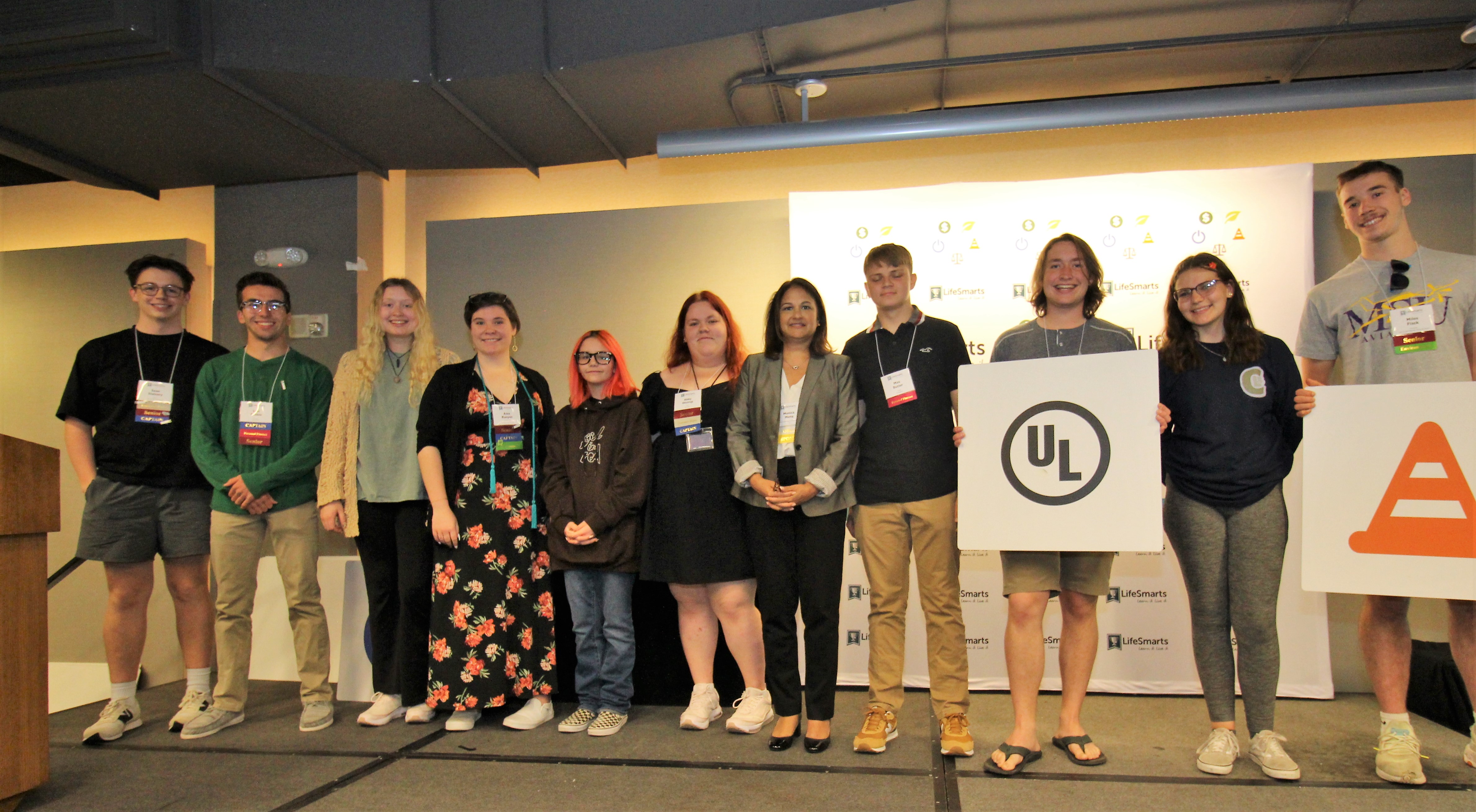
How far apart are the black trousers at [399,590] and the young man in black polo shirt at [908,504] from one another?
65.0 inches

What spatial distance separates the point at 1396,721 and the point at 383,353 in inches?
143

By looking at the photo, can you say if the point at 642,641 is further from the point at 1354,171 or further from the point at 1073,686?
the point at 1354,171

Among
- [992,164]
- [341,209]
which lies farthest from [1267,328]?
[341,209]

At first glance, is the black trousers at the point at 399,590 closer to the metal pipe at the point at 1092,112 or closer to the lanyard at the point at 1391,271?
the metal pipe at the point at 1092,112

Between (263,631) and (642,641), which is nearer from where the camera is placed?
(642,641)

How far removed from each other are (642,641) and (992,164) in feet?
9.87

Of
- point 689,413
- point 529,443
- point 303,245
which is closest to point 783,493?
point 689,413

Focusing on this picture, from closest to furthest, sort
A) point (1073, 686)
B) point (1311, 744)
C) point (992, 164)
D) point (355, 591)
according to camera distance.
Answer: point (1073, 686), point (1311, 744), point (355, 591), point (992, 164)

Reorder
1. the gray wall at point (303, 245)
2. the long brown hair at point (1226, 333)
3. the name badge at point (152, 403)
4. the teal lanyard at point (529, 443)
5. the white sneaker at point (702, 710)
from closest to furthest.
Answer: the long brown hair at point (1226, 333) < the white sneaker at point (702, 710) < the teal lanyard at point (529, 443) < the name badge at point (152, 403) < the gray wall at point (303, 245)

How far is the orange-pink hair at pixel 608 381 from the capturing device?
10.1ft

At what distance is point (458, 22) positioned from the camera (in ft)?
11.5

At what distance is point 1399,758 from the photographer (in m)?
2.41

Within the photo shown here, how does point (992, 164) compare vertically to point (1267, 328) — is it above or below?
above

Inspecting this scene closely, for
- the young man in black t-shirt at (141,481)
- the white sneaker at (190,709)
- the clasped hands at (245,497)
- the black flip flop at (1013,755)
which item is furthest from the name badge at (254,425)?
the black flip flop at (1013,755)
